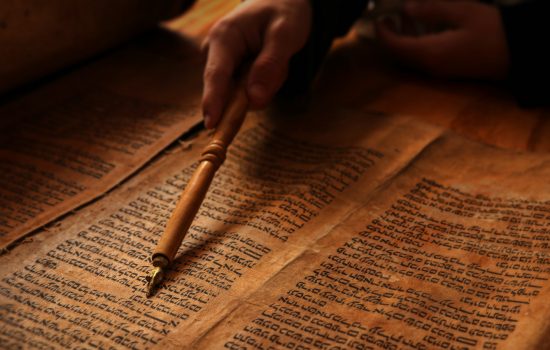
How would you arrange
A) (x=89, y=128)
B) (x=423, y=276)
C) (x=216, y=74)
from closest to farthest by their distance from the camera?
(x=423, y=276), (x=216, y=74), (x=89, y=128)

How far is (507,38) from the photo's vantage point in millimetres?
999

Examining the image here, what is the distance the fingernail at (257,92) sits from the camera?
2.71 ft

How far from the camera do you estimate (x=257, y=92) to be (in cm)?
83

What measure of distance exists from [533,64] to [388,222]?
0.43 meters

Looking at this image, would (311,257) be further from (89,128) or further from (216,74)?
(89,128)

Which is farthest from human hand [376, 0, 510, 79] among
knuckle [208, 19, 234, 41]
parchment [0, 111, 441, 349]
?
knuckle [208, 19, 234, 41]

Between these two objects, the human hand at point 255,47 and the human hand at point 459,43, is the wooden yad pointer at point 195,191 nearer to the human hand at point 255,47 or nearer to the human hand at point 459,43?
the human hand at point 255,47

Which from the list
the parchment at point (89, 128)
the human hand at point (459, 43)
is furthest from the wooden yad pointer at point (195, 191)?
the human hand at point (459, 43)

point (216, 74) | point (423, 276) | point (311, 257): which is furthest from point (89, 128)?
point (423, 276)

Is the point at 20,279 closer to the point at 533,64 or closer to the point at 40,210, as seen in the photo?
the point at 40,210

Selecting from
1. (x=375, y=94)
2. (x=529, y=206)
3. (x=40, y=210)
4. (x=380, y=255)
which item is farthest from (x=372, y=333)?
(x=375, y=94)

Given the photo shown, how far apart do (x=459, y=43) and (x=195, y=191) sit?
544 mm

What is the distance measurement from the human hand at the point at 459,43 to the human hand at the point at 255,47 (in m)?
0.23

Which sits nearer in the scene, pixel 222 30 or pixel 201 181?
pixel 201 181
